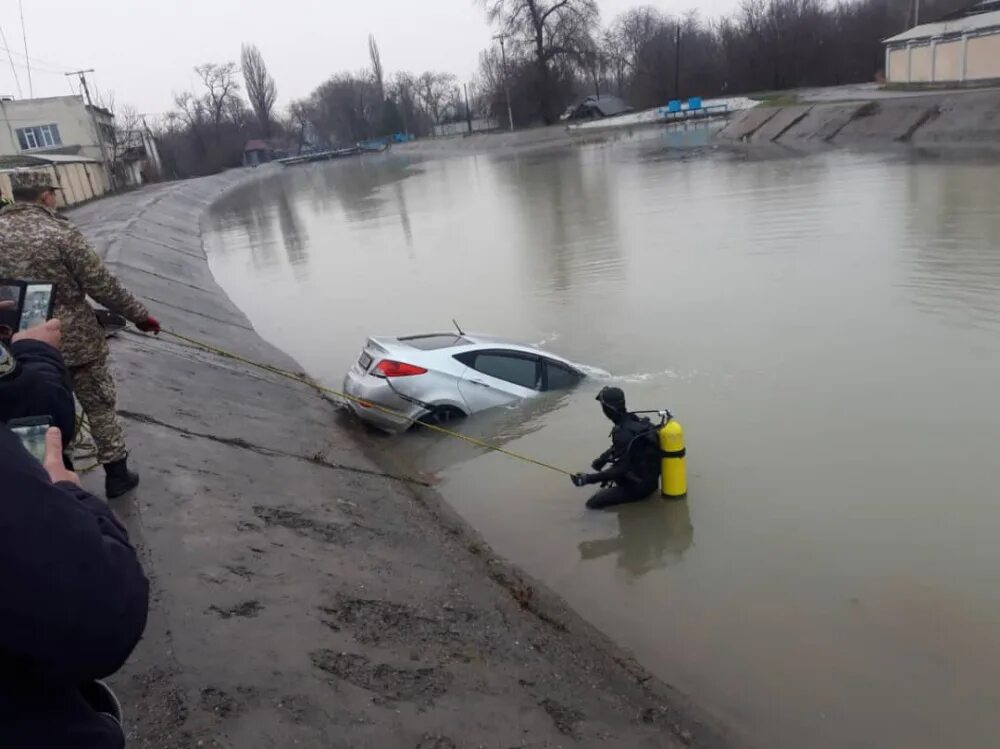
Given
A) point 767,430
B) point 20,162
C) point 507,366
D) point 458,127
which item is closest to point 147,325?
point 507,366

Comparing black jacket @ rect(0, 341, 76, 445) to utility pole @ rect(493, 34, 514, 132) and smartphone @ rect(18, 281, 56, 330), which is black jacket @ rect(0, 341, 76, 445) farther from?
utility pole @ rect(493, 34, 514, 132)

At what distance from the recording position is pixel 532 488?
8.12 m

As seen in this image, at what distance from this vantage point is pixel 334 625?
4637 mm

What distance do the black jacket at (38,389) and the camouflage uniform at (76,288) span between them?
2263mm

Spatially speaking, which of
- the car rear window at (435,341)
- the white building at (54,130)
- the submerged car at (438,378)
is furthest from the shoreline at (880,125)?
the white building at (54,130)

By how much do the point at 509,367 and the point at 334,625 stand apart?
5386 mm

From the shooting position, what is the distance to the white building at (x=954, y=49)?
42719mm

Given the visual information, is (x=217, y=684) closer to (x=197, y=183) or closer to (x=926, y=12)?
(x=197, y=183)

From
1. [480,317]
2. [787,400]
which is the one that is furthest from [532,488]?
[480,317]

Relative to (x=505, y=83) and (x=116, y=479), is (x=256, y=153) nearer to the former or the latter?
(x=505, y=83)

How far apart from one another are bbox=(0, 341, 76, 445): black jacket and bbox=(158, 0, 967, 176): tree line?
284ft

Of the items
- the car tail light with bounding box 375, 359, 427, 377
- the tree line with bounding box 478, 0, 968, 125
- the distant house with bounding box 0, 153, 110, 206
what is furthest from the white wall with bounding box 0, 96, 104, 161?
the car tail light with bounding box 375, 359, 427, 377

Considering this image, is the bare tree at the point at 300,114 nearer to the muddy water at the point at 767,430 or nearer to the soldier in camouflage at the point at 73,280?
the muddy water at the point at 767,430

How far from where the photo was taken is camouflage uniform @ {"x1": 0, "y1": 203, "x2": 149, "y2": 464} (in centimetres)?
497
